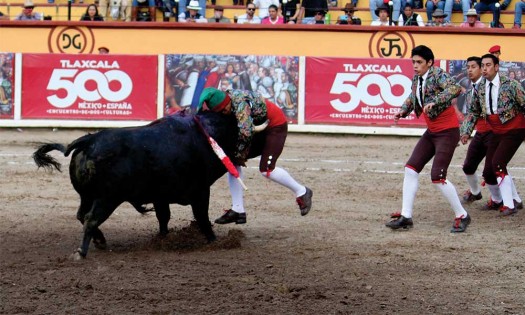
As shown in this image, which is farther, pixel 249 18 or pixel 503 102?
pixel 249 18

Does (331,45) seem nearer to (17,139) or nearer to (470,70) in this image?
(17,139)

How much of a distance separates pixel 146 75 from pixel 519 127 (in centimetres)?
923

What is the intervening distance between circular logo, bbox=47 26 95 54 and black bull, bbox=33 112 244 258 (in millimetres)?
12196

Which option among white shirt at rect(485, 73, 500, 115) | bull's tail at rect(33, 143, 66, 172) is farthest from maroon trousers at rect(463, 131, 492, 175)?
bull's tail at rect(33, 143, 66, 172)

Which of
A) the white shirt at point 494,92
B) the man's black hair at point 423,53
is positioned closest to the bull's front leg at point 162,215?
the man's black hair at point 423,53

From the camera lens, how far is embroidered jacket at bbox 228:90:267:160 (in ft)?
30.4

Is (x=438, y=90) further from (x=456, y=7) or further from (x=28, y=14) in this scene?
(x=28, y=14)

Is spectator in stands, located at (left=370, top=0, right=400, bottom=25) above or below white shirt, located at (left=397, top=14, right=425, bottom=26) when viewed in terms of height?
above

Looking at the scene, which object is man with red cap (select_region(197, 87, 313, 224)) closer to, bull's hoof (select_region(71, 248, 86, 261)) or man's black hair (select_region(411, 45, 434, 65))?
man's black hair (select_region(411, 45, 434, 65))

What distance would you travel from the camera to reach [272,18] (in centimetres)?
2109

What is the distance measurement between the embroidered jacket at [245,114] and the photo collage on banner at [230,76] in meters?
8.92

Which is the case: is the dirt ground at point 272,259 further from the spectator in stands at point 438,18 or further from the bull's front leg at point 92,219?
the spectator in stands at point 438,18

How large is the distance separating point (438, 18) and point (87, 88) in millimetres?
7046

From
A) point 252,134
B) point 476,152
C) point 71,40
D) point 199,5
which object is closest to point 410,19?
point 199,5
